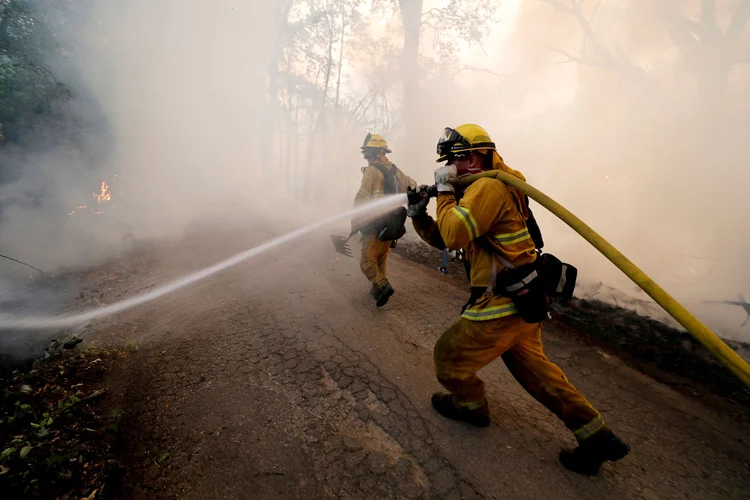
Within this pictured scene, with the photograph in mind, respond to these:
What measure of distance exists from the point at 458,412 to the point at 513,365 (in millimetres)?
548

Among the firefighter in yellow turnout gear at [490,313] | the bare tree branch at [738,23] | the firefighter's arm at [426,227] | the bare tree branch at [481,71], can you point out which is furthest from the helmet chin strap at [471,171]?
the bare tree branch at [481,71]

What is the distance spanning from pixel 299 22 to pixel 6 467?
19381 mm

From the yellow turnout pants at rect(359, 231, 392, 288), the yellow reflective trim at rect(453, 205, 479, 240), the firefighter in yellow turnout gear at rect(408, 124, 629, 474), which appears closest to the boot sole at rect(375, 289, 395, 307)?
the yellow turnout pants at rect(359, 231, 392, 288)

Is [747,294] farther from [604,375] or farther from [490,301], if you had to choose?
[490,301]

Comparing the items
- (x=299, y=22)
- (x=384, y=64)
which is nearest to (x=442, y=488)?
(x=384, y=64)

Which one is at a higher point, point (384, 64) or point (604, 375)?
point (384, 64)

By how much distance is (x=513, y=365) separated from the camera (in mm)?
2205

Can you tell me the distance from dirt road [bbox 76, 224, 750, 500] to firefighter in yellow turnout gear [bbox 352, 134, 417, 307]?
0.40 metres

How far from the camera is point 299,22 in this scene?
53.5 feet

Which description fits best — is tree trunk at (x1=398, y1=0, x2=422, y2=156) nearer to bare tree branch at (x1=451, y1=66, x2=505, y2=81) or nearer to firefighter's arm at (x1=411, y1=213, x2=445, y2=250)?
bare tree branch at (x1=451, y1=66, x2=505, y2=81)

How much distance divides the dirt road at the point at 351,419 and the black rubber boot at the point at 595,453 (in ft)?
0.23

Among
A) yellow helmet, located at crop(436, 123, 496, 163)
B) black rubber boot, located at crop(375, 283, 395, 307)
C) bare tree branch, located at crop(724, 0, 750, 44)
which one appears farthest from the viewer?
bare tree branch, located at crop(724, 0, 750, 44)

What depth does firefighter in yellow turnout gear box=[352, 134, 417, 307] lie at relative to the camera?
4121mm

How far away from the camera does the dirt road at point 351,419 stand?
193 centimetres
